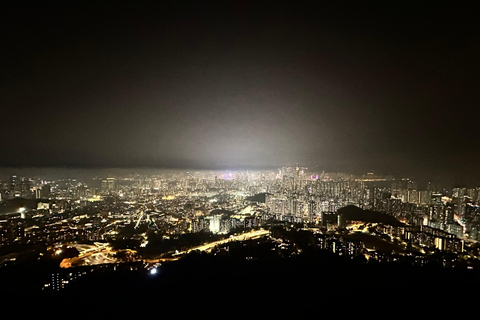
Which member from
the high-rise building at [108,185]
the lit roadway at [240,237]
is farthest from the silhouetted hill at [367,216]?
the high-rise building at [108,185]

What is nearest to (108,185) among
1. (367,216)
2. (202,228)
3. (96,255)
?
(202,228)

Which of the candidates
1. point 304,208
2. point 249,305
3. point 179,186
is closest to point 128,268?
point 249,305

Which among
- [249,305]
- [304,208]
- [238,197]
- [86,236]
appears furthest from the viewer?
[238,197]

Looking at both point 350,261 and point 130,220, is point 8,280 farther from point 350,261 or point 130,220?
point 350,261

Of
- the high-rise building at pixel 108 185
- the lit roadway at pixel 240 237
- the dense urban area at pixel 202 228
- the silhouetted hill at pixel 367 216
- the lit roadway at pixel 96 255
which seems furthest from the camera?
the high-rise building at pixel 108 185

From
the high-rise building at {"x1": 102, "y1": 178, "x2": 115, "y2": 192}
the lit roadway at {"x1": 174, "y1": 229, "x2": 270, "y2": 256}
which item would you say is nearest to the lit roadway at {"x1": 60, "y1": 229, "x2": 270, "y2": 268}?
the lit roadway at {"x1": 174, "y1": 229, "x2": 270, "y2": 256}

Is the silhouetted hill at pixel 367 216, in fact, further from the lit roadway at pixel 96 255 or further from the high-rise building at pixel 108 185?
the high-rise building at pixel 108 185

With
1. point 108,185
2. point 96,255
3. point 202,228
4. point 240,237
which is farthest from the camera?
point 108,185

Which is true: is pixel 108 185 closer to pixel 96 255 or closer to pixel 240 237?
pixel 96 255
